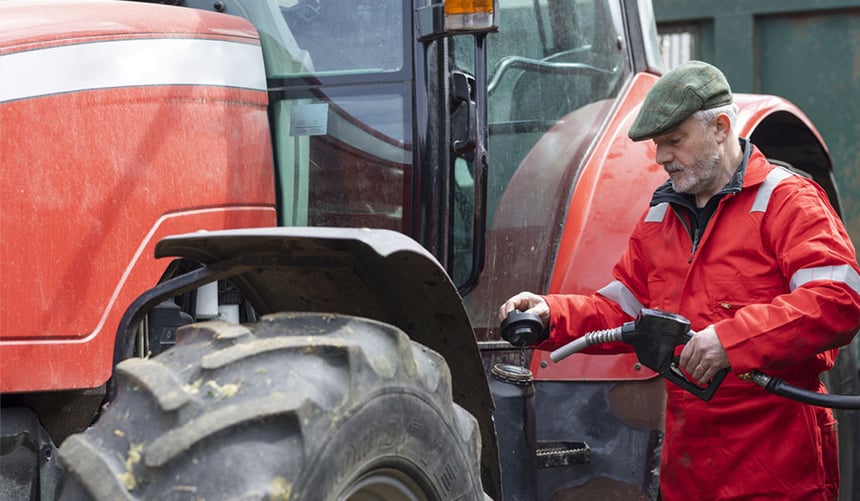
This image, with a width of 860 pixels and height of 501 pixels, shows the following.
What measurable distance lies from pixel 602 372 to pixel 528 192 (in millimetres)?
491

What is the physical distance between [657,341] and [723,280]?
0.29 m

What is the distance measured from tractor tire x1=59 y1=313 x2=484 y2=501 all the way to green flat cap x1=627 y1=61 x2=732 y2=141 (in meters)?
1.04

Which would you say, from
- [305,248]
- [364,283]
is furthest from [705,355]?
[305,248]

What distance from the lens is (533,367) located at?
9.75 feet

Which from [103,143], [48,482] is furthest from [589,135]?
[48,482]

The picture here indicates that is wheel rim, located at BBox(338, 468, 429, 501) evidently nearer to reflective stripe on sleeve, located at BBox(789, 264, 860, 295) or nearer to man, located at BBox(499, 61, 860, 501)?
man, located at BBox(499, 61, 860, 501)

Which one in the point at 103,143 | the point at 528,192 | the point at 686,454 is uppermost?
the point at 103,143

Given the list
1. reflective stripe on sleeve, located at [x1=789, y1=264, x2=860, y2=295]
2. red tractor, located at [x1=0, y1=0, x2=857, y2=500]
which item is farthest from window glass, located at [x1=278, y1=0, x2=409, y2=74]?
reflective stripe on sleeve, located at [x1=789, y1=264, x2=860, y2=295]

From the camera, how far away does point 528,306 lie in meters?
2.82

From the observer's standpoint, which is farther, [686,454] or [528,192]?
[528,192]

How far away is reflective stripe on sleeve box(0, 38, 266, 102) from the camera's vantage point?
6.91 feet

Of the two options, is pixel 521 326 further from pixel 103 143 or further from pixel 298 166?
pixel 103 143

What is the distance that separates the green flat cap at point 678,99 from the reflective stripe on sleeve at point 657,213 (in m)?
0.20

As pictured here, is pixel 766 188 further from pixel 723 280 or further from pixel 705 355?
pixel 705 355
